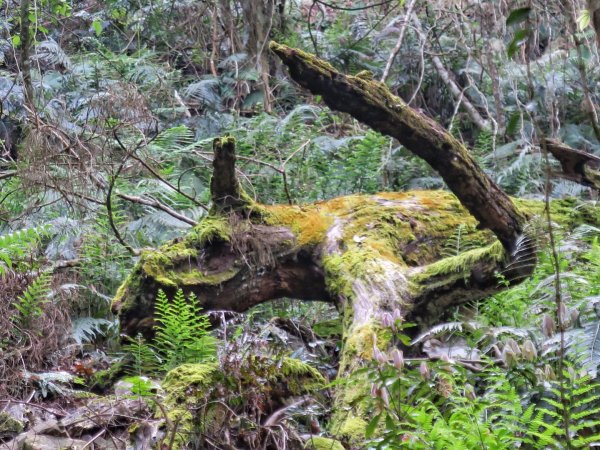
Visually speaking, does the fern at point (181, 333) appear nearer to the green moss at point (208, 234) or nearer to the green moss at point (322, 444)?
the green moss at point (208, 234)

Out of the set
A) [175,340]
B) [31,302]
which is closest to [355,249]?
[175,340]

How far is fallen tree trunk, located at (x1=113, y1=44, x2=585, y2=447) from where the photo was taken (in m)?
4.29

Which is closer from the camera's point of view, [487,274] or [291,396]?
[291,396]

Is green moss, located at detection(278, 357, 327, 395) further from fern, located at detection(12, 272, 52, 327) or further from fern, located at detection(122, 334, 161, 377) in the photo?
fern, located at detection(12, 272, 52, 327)

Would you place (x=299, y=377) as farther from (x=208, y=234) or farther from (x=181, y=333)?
(x=208, y=234)

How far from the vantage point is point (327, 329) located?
18.9 feet

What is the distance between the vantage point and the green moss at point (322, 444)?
3546 millimetres

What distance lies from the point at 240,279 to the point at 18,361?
1.46 metres

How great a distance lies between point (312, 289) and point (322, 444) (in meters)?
1.81

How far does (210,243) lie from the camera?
16.5 feet

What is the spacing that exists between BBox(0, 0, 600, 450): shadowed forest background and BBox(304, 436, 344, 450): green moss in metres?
0.01

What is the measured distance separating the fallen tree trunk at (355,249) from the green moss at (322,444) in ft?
0.34

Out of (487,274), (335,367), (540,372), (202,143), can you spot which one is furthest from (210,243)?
(202,143)

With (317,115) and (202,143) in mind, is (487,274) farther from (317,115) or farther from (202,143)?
(317,115)
